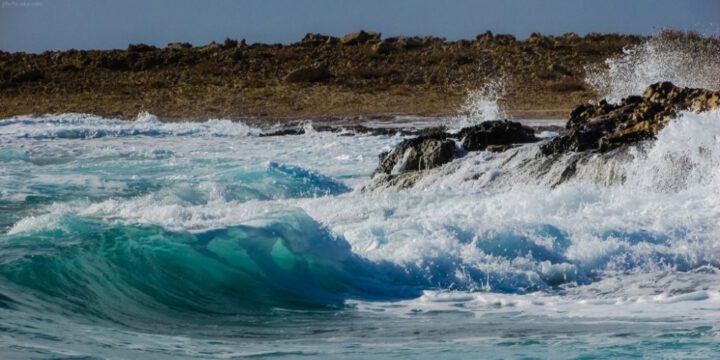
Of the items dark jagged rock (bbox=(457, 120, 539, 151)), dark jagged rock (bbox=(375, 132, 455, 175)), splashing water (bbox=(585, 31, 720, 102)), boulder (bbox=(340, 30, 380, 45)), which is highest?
boulder (bbox=(340, 30, 380, 45))

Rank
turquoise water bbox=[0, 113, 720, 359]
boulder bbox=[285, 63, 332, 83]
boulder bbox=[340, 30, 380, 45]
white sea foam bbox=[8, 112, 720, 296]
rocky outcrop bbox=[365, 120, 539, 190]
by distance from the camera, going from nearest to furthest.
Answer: turquoise water bbox=[0, 113, 720, 359]
white sea foam bbox=[8, 112, 720, 296]
rocky outcrop bbox=[365, 120, 539, 190]
boulder bbox=[285, 63, 332, 83]
boulder bbox=[340, 30, 380, 45]

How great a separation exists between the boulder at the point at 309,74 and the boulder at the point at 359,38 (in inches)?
275

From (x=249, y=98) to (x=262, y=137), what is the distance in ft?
30.0

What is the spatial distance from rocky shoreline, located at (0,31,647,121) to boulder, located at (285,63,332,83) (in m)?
0.04

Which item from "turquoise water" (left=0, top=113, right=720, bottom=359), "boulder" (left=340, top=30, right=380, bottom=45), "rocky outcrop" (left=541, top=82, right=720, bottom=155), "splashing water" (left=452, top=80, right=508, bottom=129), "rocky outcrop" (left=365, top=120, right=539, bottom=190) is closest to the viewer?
"turquoise water" (left=0, top=113, right=720, bottom=359)

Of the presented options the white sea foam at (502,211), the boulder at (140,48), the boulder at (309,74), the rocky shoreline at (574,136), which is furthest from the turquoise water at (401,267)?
the boulder at (140,48)

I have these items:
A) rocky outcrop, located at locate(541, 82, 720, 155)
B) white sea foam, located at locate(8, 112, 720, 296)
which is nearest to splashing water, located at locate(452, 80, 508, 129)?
white sea foam, located at locate(8, 112, 720, 296)

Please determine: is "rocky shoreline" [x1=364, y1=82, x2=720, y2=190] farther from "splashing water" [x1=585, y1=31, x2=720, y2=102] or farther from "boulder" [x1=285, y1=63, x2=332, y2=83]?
"boulder" [x1=285, y1=63, x2=332, y2=83]

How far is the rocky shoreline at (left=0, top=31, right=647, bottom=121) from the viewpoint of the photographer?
115 ft

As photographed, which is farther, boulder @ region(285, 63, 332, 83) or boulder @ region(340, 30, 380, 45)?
boulder @ region(340, 30, 380, 45)

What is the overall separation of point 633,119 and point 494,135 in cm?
269

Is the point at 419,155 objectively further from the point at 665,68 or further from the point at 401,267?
the point at 665,68

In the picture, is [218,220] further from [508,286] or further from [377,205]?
[508,286]

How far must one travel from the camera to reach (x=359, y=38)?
47.4m
